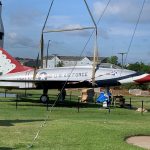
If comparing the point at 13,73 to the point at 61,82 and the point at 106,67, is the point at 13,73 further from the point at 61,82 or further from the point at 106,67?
the point at 106,67

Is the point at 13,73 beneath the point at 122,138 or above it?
above

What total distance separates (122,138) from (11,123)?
14.1ft

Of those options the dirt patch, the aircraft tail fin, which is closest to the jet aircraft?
the aircraft tail fin

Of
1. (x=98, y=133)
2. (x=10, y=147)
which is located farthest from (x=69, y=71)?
(x=10, y=147)

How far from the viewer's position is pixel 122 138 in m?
12.9

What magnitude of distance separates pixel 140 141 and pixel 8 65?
2188cm

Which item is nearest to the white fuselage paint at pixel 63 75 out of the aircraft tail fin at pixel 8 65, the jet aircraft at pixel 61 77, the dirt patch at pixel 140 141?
the jet aircraft at pixel 61 77

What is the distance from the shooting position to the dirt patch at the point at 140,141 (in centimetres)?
1223

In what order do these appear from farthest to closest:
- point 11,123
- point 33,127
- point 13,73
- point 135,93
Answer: point 135,93 < point 13,73 < point 11,123 < point 33,127

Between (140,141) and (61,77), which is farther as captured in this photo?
(61,77)

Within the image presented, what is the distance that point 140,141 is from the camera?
12.9m

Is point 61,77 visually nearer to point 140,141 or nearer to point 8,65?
point 8,65

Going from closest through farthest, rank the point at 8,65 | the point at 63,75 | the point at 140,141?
the point at 140,141
the point at 63,75
the point at 8,65

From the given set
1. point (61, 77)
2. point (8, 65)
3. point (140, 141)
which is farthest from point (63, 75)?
point (140, 141)
